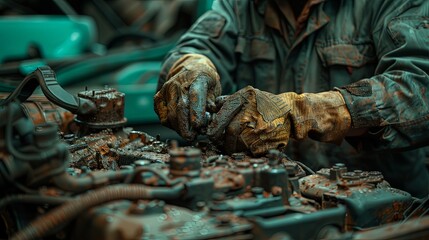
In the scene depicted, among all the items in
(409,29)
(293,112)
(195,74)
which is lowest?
(293,112)

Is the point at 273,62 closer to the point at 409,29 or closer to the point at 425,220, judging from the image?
the point at 409,29

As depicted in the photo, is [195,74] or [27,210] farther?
[195,74]

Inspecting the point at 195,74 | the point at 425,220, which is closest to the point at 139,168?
the point at 425,220

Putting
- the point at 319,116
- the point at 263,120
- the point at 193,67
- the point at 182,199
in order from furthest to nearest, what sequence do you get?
the point at 193,67
the point at 319,116
the point at 263,120
the point at 182,199

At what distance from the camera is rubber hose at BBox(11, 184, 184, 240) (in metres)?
1.13

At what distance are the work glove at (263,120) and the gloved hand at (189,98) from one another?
87mm

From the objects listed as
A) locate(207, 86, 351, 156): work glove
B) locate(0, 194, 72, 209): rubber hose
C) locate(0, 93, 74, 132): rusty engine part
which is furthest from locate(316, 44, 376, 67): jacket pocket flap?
locate(0, 194, 72, 209): rubber hose

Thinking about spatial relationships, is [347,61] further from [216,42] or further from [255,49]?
[216,42]

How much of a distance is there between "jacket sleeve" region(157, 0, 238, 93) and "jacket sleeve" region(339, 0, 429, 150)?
2.08ft

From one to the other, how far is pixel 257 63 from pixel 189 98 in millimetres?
676

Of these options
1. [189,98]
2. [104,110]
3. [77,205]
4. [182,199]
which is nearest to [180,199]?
[182,199]

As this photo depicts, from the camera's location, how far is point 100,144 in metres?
1.88

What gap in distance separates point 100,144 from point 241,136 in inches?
17.0

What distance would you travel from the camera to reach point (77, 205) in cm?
116
